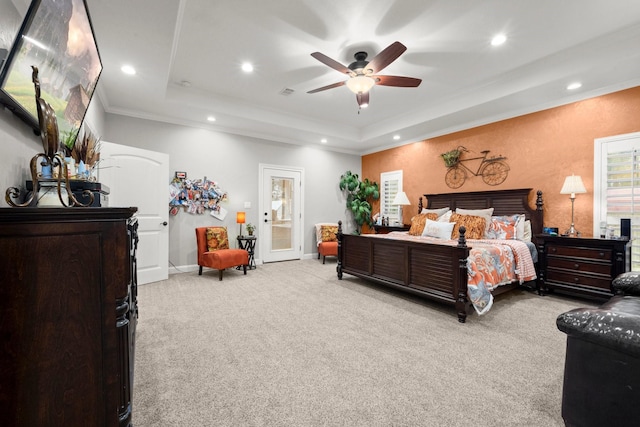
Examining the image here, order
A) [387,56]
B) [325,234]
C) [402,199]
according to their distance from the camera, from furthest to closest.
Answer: [325,234] < [402,199] < [387,56]

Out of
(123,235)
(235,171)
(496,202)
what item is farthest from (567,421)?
(235,171)

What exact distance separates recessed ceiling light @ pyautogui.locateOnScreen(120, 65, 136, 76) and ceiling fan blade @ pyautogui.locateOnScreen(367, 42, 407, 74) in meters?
2.80

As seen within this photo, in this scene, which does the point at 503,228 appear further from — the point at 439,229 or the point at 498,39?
the point at 498,39

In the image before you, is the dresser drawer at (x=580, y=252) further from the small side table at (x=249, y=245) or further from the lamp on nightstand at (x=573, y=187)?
the small side table at (x=249, y=245)

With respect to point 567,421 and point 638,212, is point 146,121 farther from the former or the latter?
point 638,212

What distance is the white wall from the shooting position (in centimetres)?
489

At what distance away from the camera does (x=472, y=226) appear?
4406 mm

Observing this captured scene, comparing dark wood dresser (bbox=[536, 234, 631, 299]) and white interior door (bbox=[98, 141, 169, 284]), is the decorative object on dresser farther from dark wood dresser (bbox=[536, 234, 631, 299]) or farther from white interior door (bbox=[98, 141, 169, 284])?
white interior door (bbox=[98, 141, 169, 284])

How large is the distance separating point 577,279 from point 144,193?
6.19 metres

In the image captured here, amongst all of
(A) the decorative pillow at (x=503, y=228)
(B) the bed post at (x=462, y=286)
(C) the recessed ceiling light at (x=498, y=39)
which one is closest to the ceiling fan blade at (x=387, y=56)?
(C) the recessed ceiling light at (x=498, y=39)

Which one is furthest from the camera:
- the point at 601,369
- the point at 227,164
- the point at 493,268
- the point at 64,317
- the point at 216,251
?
the point at 227,164

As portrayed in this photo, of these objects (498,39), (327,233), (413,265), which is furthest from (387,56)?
(327,233)

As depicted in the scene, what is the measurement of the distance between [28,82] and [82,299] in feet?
4.14

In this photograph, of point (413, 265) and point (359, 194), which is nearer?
point (413, 265)
